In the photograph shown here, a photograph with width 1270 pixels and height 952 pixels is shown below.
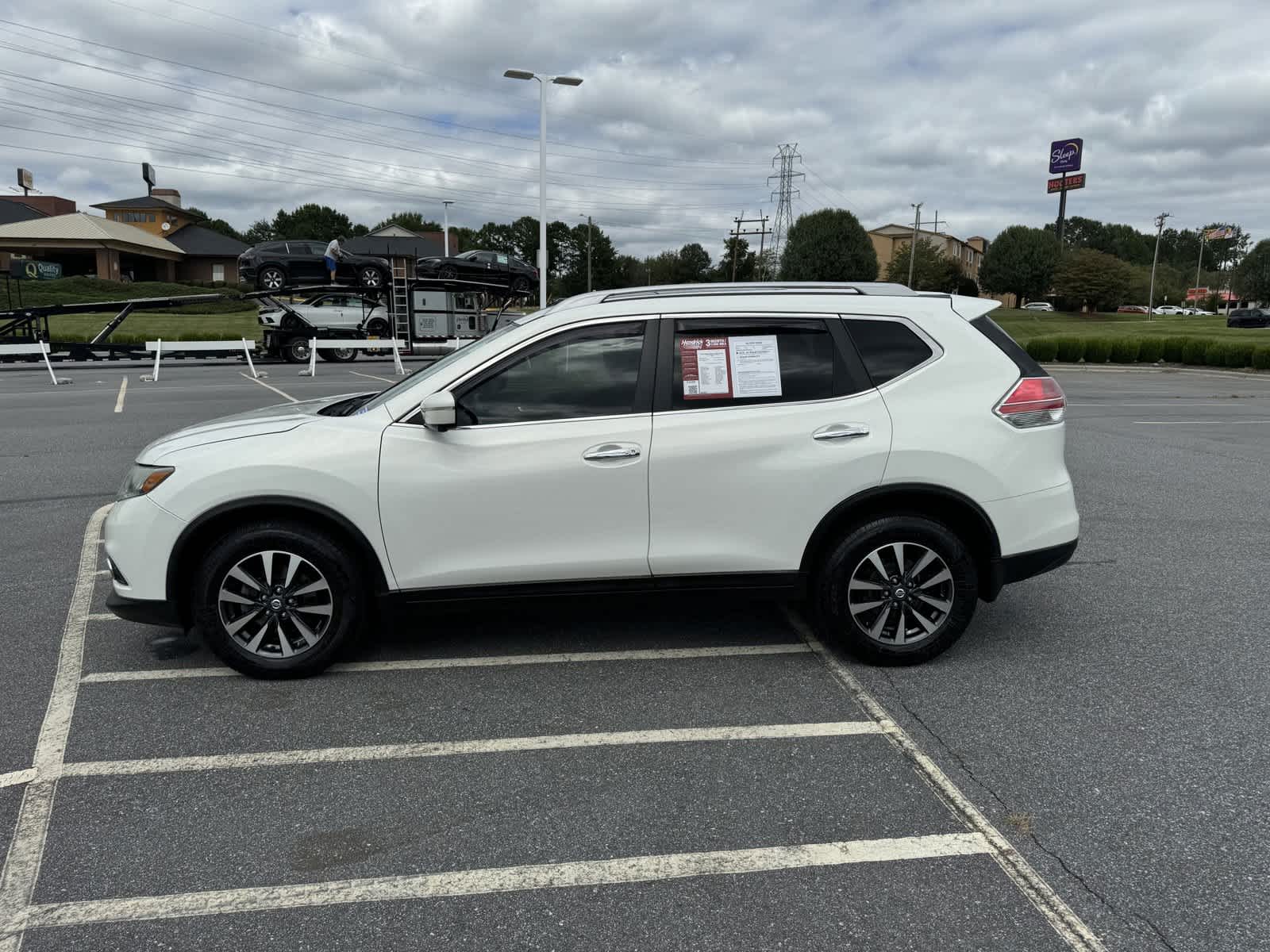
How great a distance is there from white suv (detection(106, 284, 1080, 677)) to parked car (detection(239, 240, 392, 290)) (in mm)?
23313

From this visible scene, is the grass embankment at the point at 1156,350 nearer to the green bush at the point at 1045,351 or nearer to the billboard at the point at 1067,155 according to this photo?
the green bush at the point at 1045,351

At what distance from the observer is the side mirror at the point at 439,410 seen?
12.5 ft

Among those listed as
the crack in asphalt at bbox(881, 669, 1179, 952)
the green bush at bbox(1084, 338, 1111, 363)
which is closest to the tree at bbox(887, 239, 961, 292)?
the green bush at bbox(1084, 338, 1111, 363)

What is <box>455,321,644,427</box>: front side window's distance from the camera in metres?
4.02

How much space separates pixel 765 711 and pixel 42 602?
4.19m

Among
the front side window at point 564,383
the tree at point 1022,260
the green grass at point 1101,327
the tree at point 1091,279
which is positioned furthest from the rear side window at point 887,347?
the tree at point 1091,279

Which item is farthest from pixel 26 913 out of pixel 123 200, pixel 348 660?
pixel 123 200

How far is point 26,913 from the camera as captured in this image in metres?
2.51

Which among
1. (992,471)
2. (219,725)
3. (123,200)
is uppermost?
(123,200)

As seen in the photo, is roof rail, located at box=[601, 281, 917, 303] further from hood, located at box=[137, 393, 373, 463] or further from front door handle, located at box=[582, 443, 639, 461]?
hood, located at box=[137, 393, 373, 463]

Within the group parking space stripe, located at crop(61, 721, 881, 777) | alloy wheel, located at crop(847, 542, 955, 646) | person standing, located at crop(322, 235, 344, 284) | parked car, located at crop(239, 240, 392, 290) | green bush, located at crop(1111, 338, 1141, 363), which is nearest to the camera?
parking space stripe, located at crop(61, 721, 881, 777)

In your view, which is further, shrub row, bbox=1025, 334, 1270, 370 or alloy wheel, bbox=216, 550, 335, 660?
shrub row, bbox=1025, 334, 1270, 370

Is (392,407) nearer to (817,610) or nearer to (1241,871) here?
(817,610)

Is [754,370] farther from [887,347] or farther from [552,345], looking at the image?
[552,345]
